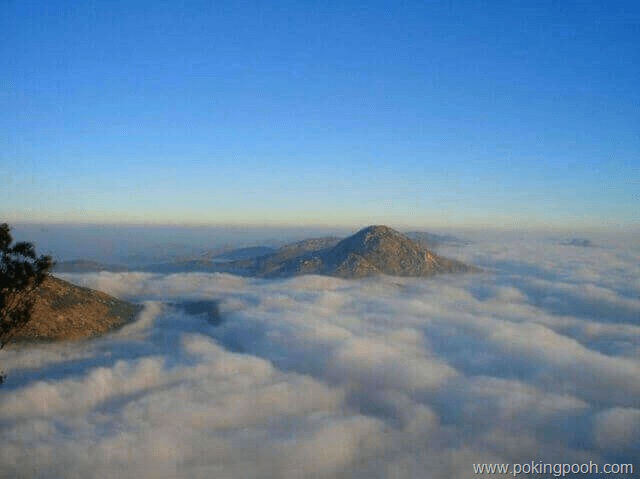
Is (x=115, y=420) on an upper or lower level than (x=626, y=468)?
upper

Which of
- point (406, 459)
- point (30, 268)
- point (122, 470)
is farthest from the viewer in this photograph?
point (406, 459)

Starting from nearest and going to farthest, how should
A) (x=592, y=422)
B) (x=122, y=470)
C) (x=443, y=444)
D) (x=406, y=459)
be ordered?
(x=122, y=470)
(x=406, y=459)
(x=443, y=444)
(x=592, y=422)

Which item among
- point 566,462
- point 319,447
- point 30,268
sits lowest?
point 566,462

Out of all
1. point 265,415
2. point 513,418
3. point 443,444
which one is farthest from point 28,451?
point 513,418

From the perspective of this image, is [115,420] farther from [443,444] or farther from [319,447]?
[443,444]

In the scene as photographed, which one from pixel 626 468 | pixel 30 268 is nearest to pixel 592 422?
pixel 626 468

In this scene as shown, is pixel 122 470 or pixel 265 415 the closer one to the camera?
pixel 122 470
